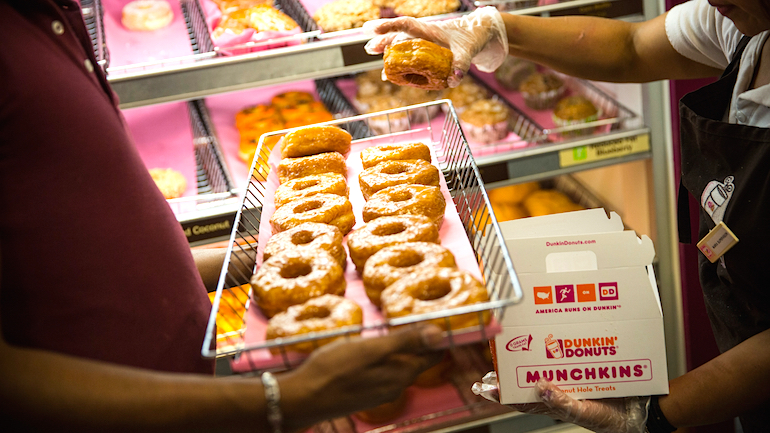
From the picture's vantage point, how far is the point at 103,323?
102cm

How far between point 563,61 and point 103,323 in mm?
1588

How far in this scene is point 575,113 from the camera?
258 centimetres

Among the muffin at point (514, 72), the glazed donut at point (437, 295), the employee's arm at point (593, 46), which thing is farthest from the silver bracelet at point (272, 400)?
the muffin at point (514, 72)

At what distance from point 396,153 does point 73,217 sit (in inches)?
33.3

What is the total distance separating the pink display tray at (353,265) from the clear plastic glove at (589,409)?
1.08ft

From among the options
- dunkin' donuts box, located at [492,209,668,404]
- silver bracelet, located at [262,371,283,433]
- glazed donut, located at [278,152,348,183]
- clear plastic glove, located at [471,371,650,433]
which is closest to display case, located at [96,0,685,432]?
clear plastic glove, located at [471,371,650,433]

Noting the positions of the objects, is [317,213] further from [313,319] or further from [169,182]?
[169,182]

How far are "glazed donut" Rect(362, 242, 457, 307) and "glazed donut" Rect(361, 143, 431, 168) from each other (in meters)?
0.46

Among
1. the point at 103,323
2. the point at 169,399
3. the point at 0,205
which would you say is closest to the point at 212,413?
the point at 169,399

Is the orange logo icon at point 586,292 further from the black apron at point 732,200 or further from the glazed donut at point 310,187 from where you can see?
the glazed donut at point 310,187

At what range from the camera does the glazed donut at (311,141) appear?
1646mm

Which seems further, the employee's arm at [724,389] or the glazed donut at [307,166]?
the glazed donut at [307,166]

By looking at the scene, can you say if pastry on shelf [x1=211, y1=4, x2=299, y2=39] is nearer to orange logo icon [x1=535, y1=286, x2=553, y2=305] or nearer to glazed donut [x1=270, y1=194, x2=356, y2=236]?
glazed donut [x1=270, y1=194, x2=356, y2=236]

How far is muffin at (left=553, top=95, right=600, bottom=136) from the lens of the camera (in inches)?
100.0
